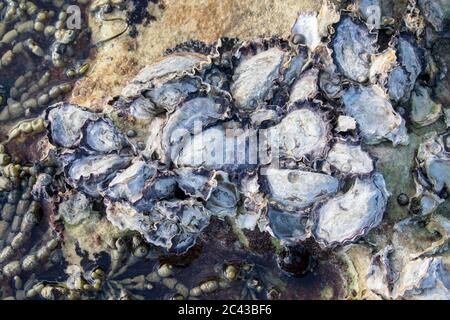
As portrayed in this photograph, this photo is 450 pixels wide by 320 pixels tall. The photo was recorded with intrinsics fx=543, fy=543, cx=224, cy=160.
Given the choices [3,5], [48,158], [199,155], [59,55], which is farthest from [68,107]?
[3,5]

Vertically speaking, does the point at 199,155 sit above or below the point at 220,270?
above

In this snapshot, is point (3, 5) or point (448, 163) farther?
point (3, 5)

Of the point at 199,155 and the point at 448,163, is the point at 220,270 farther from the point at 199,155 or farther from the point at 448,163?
the point at 448,163

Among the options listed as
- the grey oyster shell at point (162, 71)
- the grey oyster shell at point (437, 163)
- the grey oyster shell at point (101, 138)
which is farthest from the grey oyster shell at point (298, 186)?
the grey oyster shell at point (101, 138)

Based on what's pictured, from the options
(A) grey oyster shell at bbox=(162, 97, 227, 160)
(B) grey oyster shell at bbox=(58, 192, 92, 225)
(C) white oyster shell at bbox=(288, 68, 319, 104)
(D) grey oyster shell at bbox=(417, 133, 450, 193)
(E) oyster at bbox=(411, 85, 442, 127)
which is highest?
(C) white oyster shell at bbox=(288, 68, 319, 104)

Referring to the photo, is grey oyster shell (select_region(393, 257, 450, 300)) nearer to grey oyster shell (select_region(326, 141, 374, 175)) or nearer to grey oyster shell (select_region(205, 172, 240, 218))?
grey oyster shell (select_region(326, 141, 374, 175))

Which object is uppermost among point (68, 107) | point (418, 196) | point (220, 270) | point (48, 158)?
point (68, 107)

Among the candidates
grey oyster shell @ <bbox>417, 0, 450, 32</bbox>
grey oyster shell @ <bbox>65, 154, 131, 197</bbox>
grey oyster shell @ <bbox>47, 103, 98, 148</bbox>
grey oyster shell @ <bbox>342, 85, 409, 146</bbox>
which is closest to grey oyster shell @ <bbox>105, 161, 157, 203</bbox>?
grey oyster shell @ <bbox>65, 154, 131, 197</bbox>
